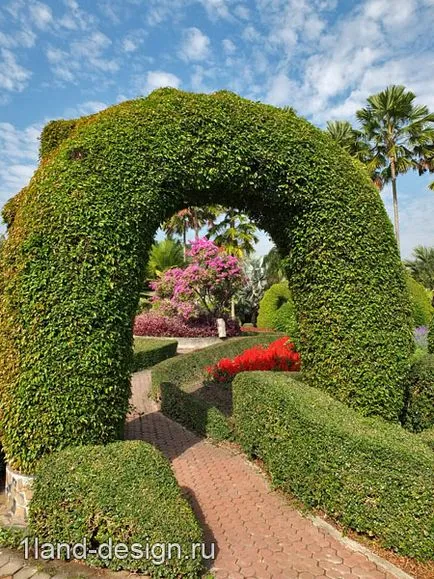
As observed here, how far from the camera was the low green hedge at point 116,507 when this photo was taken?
2.86 meters

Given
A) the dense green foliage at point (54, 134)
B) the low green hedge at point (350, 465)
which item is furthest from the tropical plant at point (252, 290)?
the dense green foliage at point (54, 134)

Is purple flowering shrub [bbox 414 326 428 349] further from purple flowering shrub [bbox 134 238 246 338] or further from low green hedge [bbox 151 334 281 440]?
purple flowering shrub [bbox 134 238 246 338]

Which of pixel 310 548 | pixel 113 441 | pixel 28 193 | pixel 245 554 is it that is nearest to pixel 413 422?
pixel 310 548

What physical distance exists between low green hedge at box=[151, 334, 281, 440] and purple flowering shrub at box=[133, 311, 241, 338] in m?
3.95

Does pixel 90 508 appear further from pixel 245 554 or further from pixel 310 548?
pixel 310 548

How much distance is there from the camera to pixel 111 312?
3.97 m

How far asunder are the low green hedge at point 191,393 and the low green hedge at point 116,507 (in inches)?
106

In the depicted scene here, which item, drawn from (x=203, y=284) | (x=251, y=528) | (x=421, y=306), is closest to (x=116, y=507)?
(x=251, y=528)

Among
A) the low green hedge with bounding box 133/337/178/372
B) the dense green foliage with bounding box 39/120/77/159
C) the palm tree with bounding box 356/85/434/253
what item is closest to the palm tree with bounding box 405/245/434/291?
the palm tree with bounding box 356/85/434/253

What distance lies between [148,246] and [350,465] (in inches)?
117

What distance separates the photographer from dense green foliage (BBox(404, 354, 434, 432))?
16.0 ft

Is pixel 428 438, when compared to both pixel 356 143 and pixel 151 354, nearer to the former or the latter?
pixel 151 354

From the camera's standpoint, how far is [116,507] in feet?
9.96

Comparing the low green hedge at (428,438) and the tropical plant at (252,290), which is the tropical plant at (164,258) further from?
the low green hedge at (428,438)
